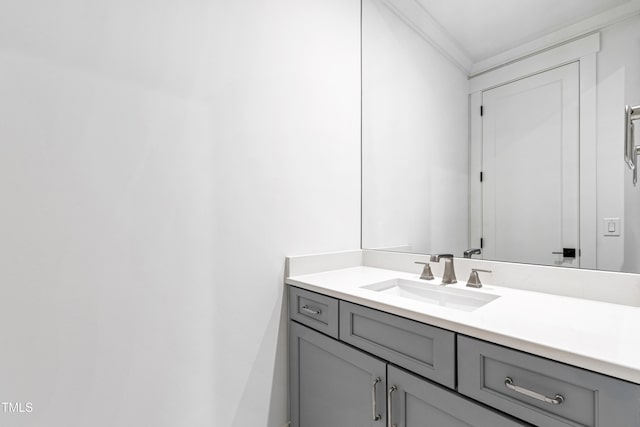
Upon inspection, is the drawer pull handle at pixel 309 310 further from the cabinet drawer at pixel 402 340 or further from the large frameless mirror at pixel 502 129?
the large frameless mirror at pixel 502 129

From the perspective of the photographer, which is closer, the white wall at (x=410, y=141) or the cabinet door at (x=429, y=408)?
the cabinet door at (x=429, y=408)

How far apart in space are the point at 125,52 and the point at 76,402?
3.87ft

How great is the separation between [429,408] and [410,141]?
129 centimetres

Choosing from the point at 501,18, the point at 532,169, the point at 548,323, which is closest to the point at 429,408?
the point at 548,323

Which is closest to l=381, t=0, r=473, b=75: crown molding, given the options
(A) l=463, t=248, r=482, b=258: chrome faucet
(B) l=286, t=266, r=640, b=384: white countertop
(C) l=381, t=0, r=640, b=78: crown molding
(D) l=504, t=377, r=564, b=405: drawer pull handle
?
(C) l=381, t=0, r=640, b=78: crown molding

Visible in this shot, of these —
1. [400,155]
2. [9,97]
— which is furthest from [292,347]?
[9,97]

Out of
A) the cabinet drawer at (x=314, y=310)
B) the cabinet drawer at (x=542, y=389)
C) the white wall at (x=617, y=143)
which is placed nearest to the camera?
the cabinet drawer at (x=542, y=389)

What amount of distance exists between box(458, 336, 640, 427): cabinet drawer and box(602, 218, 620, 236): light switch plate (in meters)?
0.65

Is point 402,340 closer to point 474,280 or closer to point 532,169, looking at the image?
point 474,280

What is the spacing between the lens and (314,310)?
4.58 feet

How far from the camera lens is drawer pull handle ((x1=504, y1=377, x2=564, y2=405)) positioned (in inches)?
28.4

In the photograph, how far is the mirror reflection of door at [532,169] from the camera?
45.9 inches

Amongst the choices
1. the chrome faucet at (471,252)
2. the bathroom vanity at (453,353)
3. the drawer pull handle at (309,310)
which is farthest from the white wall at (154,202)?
the chrome faucet at (471,252)

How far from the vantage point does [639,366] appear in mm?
625
